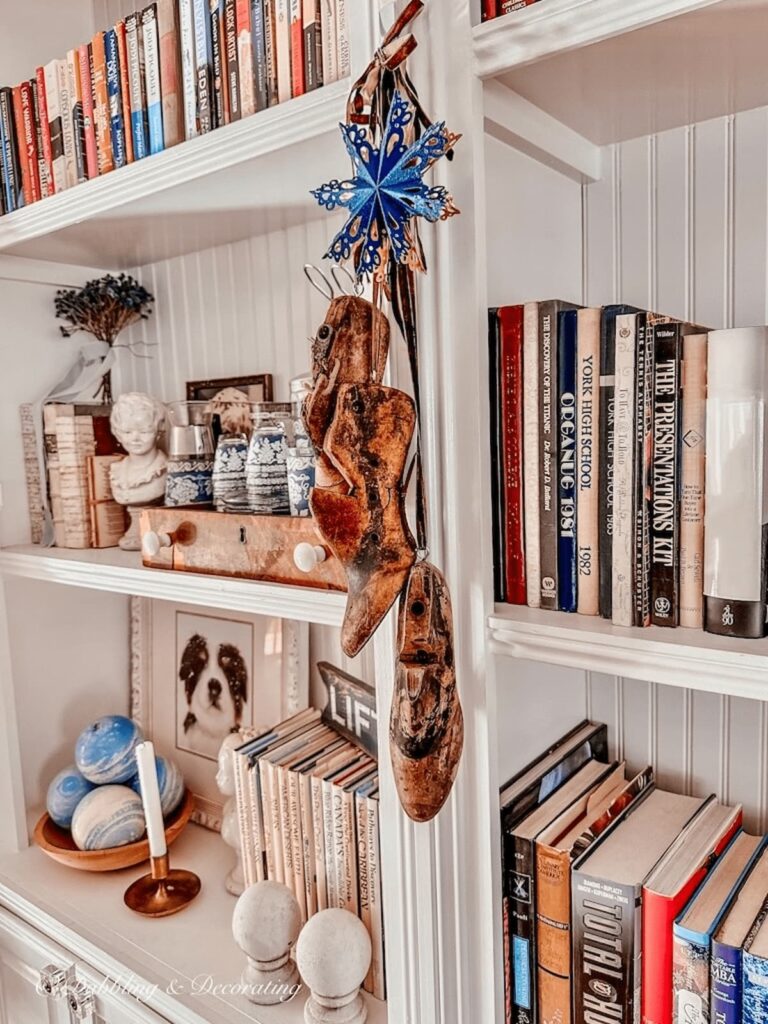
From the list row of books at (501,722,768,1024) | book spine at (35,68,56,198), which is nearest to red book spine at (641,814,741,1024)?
row of books at (501,722,768,1024)

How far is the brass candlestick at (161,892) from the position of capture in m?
1.21

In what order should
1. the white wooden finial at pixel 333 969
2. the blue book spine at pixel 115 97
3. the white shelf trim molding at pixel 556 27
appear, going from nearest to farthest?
the white shelf trim molding at pixel 556 27 < the white wooden finial at pixel 333 969 < the blue book spine at pixel 115 97

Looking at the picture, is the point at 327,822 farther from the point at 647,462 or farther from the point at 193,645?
the point at 647,462

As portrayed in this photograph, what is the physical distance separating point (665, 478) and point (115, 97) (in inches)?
36.0

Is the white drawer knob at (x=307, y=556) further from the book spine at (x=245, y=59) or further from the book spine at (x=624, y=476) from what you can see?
the book spine at (x=245, y=59)

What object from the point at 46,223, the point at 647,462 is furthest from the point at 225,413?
the point at 647,462

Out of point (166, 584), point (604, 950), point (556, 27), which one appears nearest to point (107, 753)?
point (166, 584)

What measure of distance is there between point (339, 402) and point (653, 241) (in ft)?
1.61

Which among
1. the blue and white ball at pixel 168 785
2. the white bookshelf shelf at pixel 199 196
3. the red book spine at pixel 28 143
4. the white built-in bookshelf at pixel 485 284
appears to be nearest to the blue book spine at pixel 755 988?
the white built-in bookshelf at pixel 485 284

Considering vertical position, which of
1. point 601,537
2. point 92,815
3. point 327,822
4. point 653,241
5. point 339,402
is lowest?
point 92,815

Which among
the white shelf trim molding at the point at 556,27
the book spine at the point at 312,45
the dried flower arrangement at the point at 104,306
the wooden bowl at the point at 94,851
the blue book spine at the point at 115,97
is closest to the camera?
the white shelf trim molding at the point at 556,27

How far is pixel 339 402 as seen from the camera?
657 millimetres

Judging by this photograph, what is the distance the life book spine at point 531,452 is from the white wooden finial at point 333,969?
532 millimetres

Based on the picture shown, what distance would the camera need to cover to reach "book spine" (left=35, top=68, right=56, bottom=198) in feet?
3.87
